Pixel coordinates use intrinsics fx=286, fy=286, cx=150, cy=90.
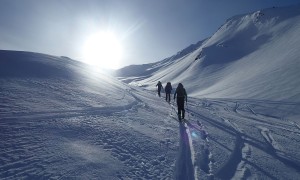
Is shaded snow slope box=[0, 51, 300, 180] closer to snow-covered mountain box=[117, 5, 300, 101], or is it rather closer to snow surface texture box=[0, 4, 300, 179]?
snow surface texture box=[0, 4, 300, 179]

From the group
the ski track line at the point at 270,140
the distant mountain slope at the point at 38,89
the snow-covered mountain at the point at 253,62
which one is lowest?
the ski track line at the point at 270,140

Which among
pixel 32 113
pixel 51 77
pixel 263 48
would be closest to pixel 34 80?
pixel 51 77

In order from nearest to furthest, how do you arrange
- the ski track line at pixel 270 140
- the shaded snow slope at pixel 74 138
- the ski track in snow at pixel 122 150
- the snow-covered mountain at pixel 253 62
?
the shaded snow slope at pixel 74 138 < the ski track in snow at pixel 122 150 < the ski track line at pixel 270 140 < the snow-covered mountain at pixel 253 62

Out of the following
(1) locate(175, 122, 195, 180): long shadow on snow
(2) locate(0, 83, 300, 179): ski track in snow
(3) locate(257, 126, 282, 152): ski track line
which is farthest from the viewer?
(3) locate(257, 126, 282, 152): ski track line

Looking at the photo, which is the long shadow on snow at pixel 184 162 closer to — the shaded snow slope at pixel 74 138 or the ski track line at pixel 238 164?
the shaded snow slope at pixel 74 138

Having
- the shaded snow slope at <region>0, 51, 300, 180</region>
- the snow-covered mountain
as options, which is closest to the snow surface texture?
the shaded snow slope at <region>0, 51, 300, 180</region>

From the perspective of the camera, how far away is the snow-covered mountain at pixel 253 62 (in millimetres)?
46531

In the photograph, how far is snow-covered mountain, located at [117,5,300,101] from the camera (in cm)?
4653

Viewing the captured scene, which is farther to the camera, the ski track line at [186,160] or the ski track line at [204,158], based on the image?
the ski track line at [204,158]

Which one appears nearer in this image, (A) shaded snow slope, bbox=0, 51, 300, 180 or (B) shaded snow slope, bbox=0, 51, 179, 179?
(B) shaded snow slope, bbox=0, 51, 179, 179

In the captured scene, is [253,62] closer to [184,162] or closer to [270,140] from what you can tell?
[270,140]

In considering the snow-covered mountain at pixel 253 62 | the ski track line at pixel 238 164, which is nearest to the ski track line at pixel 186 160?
the ski track line at pixel 238 164

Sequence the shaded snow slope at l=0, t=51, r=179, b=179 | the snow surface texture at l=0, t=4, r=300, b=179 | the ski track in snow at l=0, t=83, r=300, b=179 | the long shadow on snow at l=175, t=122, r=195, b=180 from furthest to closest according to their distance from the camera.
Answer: the long shadow on snow at l=175, t=122, r=195, b=180, the snow surface texture at l=0, t=4, r=300, b=179, the ski track in snow at l=0, t=83, r=300, b=179, the shaded snow slope at l=0, t=51, r=179, b=179

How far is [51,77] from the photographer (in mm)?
19297
